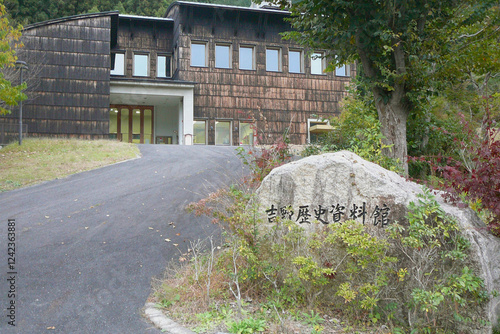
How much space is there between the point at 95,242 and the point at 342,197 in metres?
4.39

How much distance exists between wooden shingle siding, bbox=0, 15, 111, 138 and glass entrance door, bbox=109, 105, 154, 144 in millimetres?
5421

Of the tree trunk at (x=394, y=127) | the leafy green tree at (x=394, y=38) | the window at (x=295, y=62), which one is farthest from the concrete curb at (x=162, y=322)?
the window at (x=295, y=62)

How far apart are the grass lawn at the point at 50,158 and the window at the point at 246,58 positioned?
9660 millimetres

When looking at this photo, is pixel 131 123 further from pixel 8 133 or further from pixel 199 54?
pixel 8 133

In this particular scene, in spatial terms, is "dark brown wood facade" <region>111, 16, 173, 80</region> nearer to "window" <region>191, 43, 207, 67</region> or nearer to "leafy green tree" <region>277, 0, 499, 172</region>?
"window" <region>191, 43, 207, 67</region>

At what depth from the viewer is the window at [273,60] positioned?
78.1ft

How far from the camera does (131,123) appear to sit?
25.9 m

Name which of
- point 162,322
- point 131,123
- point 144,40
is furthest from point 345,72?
point 162,322

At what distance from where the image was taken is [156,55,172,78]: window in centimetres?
2559

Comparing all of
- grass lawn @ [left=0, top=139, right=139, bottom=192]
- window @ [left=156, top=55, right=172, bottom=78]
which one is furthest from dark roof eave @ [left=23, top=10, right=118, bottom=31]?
grass lawn @ [left=0, top=139, right=139, bottom=192]

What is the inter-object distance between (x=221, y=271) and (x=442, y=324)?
2682 mm

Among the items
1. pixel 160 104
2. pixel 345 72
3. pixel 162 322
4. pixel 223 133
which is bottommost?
pixel 162 322

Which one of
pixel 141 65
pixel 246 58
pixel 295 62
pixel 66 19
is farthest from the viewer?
pixel 141 65

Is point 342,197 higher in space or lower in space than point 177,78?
Result: lower
